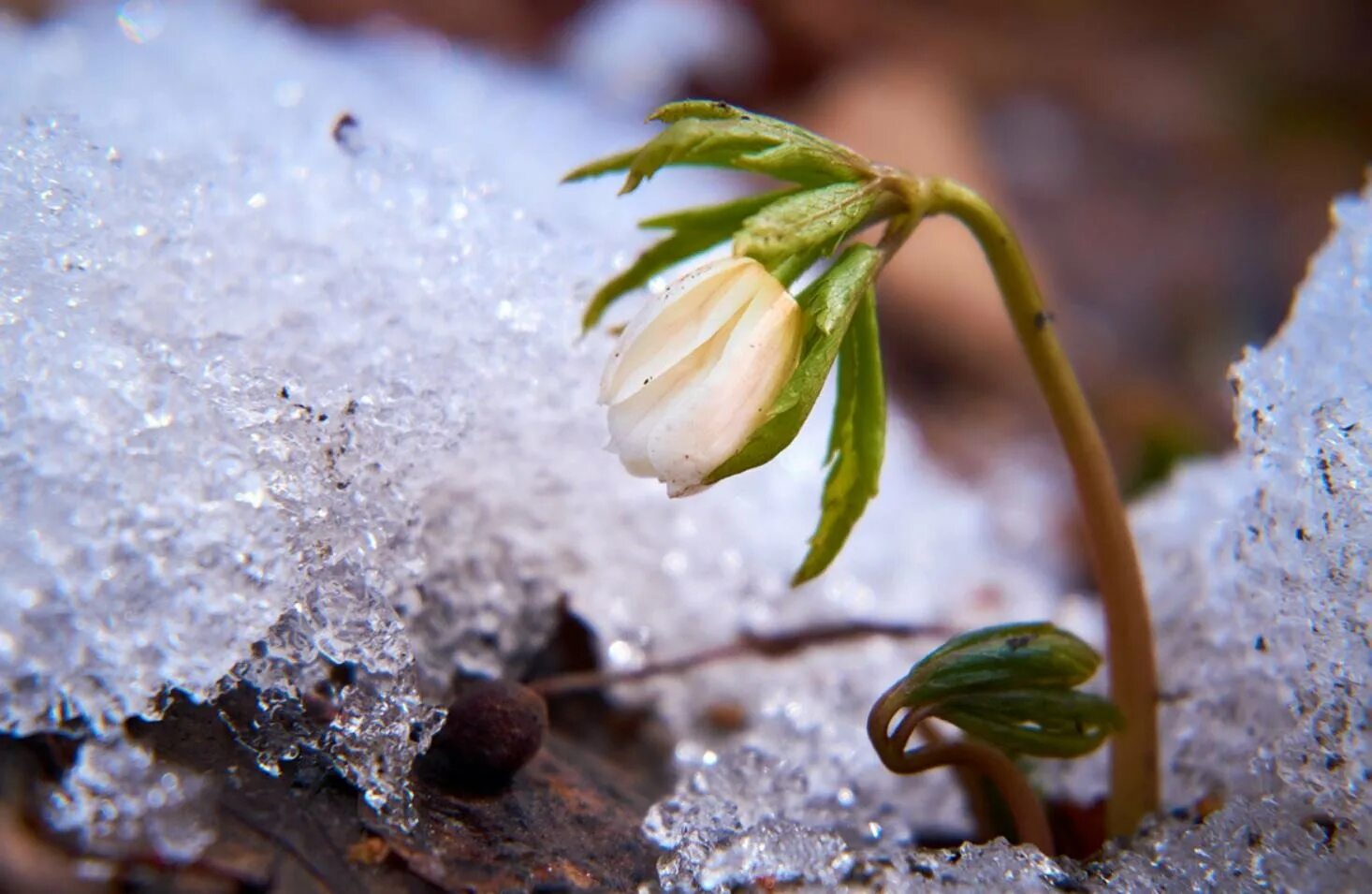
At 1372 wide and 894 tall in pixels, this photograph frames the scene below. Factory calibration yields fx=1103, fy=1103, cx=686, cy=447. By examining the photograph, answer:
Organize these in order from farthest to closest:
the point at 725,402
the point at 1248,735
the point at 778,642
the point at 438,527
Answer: the point at 778,642
the point at 438,527
the point at 1248,735
the point at 725,402

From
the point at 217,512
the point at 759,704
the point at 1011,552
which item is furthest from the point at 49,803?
the point at 1011,552

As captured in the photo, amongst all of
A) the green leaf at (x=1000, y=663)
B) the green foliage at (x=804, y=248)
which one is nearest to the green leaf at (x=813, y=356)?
the green foliage at (x=804, y=248)

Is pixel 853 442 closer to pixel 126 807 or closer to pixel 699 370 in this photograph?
pixel 699 370

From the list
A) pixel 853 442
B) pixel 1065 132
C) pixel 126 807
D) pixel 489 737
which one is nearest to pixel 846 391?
pixel 853 442

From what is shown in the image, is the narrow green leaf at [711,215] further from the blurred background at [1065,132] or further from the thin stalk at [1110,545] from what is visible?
the blurred background at [1065,132]

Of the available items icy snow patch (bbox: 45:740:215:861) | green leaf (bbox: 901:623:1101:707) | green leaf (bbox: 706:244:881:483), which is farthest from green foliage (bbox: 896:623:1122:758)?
icy snow patch (bbox: 45:740:215:861)

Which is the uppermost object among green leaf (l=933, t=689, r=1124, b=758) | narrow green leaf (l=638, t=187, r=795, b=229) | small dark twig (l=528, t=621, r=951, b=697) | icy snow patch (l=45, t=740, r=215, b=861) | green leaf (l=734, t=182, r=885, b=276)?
green leaf (l=734, t=182, r=885, b=276)

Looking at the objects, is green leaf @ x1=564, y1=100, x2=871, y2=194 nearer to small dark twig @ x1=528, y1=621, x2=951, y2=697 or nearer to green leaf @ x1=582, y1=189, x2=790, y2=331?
green leaf @ x1=582, y1=189, x2=790, y2=331
